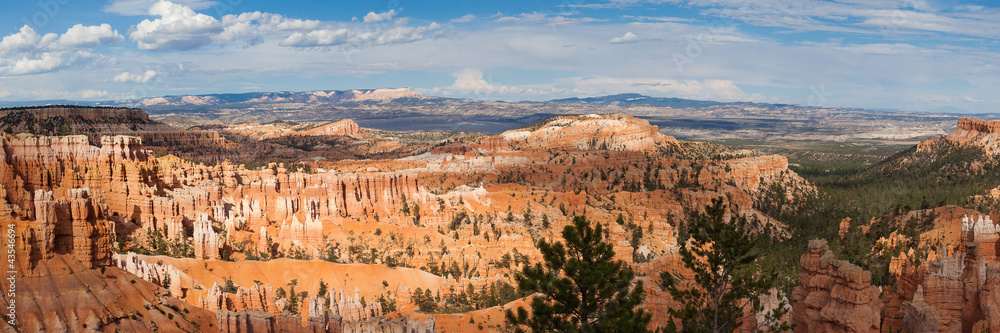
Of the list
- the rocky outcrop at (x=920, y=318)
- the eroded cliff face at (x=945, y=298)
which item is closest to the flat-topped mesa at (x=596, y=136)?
the eroded cliff face at (x=945, y=298)

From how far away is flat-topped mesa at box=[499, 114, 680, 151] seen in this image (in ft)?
457

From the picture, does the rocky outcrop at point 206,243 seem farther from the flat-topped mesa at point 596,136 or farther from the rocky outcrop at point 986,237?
the flat-topped mesa at point 596,136

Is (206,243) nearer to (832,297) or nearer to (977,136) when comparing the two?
(832,297)

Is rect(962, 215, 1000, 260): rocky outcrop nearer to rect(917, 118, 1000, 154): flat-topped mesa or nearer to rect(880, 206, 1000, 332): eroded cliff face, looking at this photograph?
rect(880, 206, 1000, 332): eroded cliff face

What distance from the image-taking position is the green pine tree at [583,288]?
2369cm

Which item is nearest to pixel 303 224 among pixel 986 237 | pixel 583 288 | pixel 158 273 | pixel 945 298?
pixel 158 273

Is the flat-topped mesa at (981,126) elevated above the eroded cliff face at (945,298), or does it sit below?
above

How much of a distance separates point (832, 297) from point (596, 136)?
11855 cm

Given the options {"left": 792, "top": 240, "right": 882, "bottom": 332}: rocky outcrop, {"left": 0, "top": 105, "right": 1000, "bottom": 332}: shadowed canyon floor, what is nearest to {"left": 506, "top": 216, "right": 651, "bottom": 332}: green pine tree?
{"left": 0, "top": 105, "right": 1000, "bottom": 332}: shadowed canyon floor

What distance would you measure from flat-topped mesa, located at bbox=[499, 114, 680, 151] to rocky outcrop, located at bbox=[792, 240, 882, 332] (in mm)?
107128

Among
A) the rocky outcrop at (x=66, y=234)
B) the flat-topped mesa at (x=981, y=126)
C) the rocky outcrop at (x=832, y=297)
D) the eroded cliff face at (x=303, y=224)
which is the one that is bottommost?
the eroded cliff face at (x=303, y=224)

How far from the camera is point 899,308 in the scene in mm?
31281

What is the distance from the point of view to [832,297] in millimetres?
25422

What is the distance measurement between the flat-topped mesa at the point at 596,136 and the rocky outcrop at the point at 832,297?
351ft
